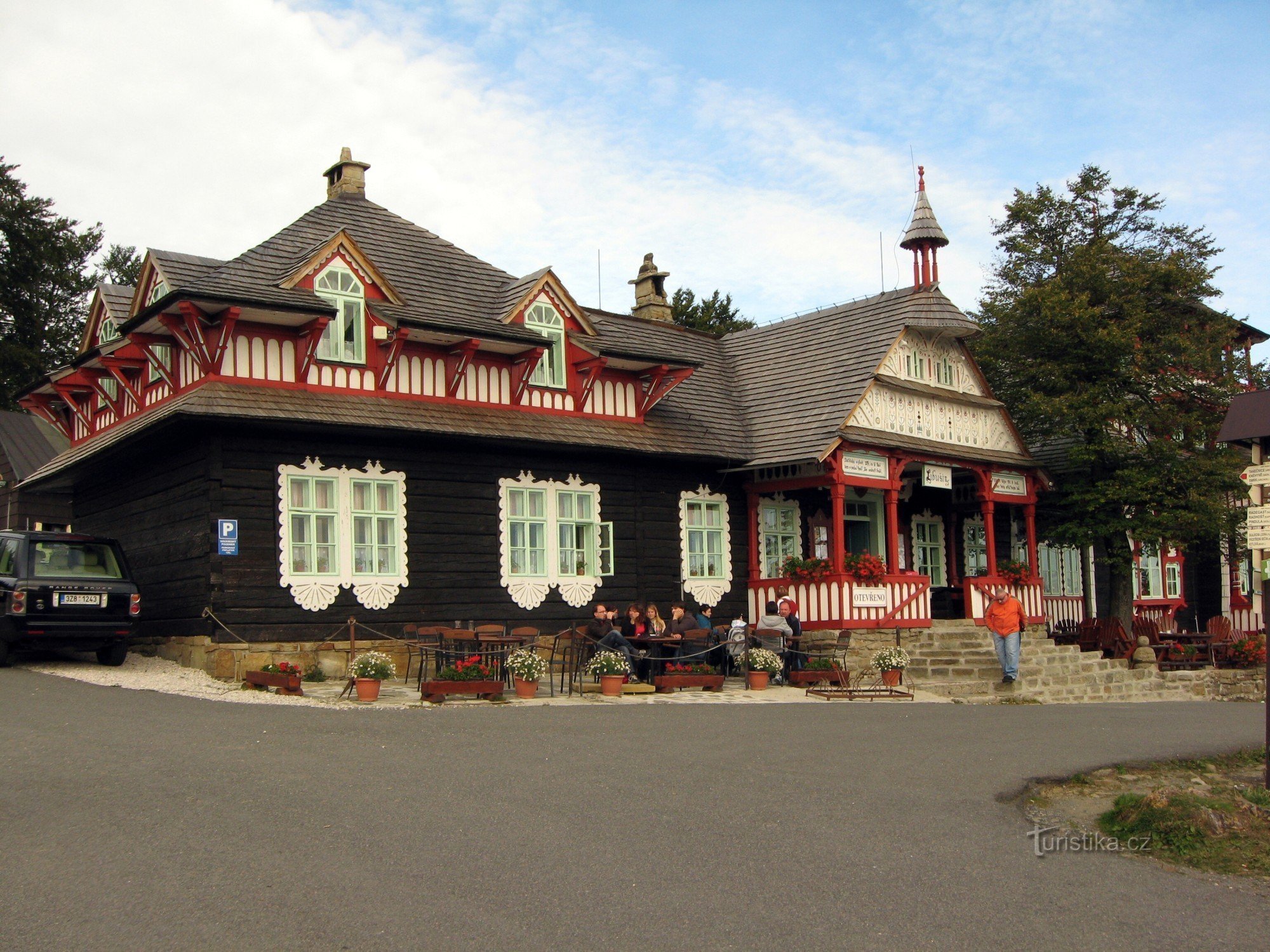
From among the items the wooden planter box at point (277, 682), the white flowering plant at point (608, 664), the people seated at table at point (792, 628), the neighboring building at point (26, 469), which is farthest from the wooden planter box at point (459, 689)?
the neighboring building at point (26, 469)

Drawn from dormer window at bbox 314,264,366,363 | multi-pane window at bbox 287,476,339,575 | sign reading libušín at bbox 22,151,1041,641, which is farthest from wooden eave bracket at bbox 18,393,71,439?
multi-pane window at bbox 287,476,339,575

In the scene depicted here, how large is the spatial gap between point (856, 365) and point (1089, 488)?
7.08m

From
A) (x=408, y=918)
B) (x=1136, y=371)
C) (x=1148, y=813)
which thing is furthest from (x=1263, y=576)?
(x=1136, y=371)

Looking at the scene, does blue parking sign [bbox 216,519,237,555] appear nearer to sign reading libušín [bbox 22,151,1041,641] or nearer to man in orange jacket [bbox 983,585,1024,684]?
sign reading libušín [bbox 22,151,1041,641]

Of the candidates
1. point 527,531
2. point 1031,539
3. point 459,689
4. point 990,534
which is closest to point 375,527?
point 527,531

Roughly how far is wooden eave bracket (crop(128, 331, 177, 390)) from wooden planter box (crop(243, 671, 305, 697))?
5370 millimetres

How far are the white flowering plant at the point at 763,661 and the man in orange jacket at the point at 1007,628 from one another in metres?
4.25

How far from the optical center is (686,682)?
61.5 ft

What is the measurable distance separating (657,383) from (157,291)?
28.9ft

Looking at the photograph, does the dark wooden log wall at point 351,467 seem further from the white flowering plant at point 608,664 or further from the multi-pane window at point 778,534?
the white flowering plant at point 608,664

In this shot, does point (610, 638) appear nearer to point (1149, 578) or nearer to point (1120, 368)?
point (1120, 368)

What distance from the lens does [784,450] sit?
2391 centimetres

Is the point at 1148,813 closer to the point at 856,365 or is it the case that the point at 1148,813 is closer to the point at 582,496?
the point at 582,496

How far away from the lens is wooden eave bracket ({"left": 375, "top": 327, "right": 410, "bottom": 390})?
19.8 metres
